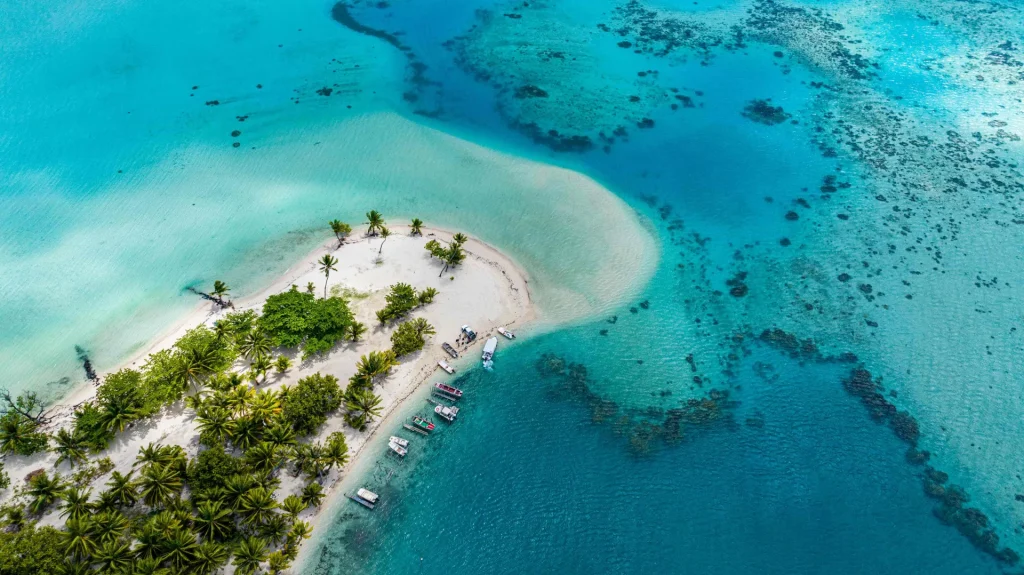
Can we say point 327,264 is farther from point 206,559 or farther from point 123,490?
point 206,559

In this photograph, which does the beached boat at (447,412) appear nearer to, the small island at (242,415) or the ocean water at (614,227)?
the ocean water at (614,227)

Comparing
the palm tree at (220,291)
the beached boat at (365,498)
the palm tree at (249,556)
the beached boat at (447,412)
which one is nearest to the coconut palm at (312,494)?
the beached boat at (365,498)

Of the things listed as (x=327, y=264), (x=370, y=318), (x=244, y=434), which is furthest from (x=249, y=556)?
(x=327, y=264)

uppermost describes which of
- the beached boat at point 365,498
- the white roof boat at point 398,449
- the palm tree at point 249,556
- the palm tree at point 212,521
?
the palm tree at point 212,521

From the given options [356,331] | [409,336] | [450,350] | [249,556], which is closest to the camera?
[249,556]

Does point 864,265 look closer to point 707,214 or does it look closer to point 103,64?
point 707,214

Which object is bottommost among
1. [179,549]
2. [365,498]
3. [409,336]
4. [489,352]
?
[365,498]

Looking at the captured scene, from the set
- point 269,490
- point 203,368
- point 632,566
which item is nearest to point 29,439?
point 203,368
